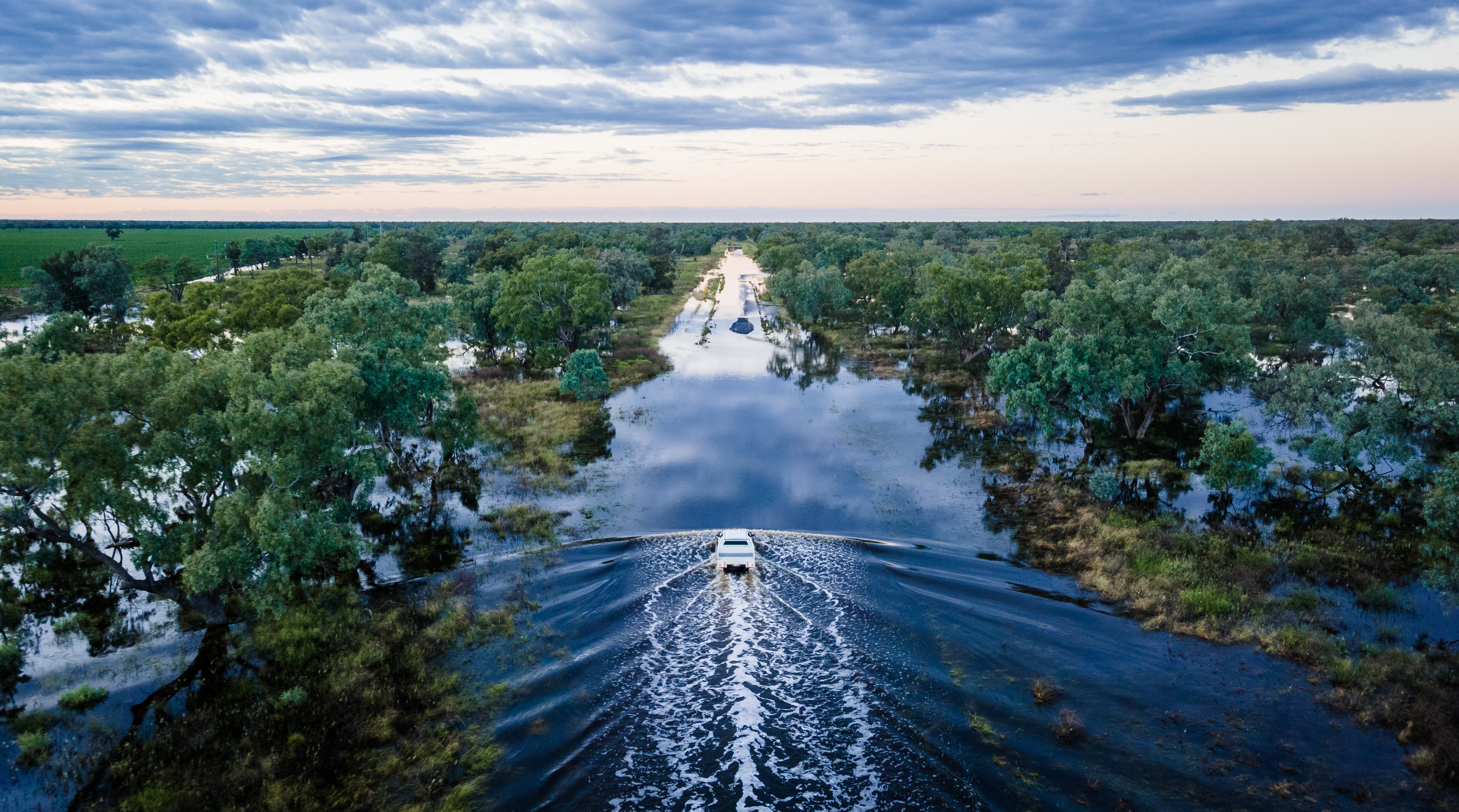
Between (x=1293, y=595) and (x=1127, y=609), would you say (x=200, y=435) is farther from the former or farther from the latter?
(x=1293, y=595)

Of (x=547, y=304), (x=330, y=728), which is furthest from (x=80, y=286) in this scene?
(x=330, y=728)

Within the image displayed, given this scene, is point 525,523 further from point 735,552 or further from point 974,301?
point 974,301

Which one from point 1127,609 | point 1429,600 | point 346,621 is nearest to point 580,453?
point 346,621

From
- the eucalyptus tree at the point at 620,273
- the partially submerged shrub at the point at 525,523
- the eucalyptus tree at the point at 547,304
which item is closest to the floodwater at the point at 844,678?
the partially submerged shrub at the point at 525,523

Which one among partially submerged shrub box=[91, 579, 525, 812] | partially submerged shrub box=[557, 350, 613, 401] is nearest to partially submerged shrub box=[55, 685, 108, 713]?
partially submerged shrub box=[91, 579, 525, 812]

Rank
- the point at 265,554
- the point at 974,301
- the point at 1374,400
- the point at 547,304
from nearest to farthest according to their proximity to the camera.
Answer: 1. the point at 265,554
2. the point at 1374,400
3. the point at 547,304
4. the point at 974,301

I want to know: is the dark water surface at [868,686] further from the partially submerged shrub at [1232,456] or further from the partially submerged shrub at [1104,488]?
the partially submerged shrub at [1232,456]
